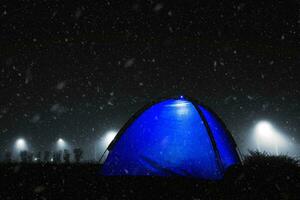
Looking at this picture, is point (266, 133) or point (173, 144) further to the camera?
point (266, 133)

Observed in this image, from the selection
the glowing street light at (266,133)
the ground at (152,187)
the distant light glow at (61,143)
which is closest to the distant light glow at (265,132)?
the glowing street light at (266,133)

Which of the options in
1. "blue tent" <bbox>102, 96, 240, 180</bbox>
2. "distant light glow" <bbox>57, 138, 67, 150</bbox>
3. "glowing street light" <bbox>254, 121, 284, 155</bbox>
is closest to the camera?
"blue tent" <bbox>102, 96, 240, 180</bbox>

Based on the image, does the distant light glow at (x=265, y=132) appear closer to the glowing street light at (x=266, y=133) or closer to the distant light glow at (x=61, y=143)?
the glowing street light at (x=266, y=133)

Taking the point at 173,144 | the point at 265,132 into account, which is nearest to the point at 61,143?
the point at 265,132

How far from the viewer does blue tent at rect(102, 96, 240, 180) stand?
19.7 feet

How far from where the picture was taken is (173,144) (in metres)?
6.26

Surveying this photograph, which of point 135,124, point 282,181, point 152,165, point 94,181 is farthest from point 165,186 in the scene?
point 282,181

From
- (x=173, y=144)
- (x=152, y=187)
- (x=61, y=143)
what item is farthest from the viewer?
(x=61, y=143)

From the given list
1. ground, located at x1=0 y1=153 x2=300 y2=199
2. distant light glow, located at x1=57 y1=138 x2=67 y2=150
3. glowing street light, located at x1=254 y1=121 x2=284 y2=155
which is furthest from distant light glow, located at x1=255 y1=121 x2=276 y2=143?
distant light glow, located at x1=57 y1=138 x2=67 y2=150

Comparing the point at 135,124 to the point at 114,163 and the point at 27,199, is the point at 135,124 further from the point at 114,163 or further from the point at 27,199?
the point at 27,199

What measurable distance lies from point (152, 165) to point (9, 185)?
9.17 feet

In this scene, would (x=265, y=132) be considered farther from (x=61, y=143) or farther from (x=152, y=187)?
(x=61, y=143)

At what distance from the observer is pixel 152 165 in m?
6.20

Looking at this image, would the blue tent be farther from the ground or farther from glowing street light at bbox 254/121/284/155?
glowing street light at bbox 254/121/284/155
